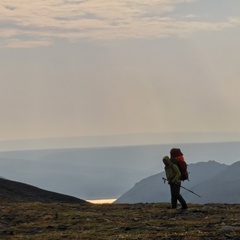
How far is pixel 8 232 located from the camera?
974 inches

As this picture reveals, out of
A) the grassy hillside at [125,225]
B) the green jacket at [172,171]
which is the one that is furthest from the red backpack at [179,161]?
the grassy hillside at [125,225]

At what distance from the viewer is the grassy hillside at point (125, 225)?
21.2 metres

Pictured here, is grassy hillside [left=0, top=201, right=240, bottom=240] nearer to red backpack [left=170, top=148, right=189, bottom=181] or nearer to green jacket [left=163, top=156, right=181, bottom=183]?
green jacket [left=163, top=156, right=181, bottom=183]

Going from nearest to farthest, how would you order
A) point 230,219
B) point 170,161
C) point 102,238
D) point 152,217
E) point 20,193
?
point 102,238 < point 230,219 < point 152,217 < point 170,161 < point 20,193

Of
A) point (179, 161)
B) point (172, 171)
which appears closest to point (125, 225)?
point (172, 171)

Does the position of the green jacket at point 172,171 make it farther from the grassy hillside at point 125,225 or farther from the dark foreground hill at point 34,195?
the dark foreground hill at point 34,195

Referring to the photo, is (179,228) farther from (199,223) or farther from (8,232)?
(8,232)

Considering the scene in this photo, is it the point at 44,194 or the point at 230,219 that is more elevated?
the point at 44,194

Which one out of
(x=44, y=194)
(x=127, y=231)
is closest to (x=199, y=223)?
(x=127, y=231)

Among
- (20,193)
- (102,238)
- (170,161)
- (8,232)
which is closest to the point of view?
(102,238)

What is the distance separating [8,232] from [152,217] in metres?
9.02

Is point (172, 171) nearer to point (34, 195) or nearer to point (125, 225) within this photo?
point (125, 225)

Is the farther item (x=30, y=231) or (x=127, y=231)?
(x=30, y=231)

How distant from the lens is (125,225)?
25438 mm
